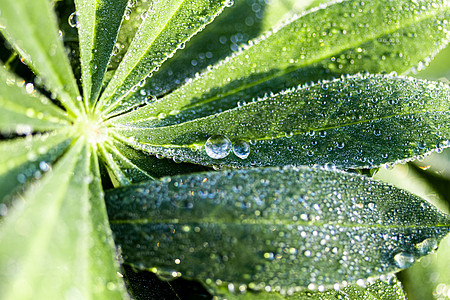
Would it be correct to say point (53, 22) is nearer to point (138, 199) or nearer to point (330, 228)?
point (138, 199)

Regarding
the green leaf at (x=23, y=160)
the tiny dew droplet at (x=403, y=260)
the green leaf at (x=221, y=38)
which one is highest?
the green leaf at (x=221, y=38)

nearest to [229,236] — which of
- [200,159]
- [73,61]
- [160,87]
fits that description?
Result: [200,159]

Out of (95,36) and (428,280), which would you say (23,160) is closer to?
(95,36)

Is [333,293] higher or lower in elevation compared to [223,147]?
lower

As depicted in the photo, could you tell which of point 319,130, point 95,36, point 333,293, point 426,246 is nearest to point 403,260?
point 426,246

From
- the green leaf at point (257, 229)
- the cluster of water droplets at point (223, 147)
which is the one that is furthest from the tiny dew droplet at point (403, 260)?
the cluster of water droplets at point (223, 147)

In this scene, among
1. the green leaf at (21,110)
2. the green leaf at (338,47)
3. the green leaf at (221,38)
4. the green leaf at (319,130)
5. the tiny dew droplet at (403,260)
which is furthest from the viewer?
the green leaf at (221,38)

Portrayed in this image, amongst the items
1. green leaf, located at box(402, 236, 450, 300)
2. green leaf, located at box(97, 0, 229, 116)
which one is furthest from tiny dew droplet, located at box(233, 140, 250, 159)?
green leaf, located at box(402, 236, 450, 300)

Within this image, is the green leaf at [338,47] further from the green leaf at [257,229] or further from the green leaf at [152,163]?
the green leaf at [257,229]
